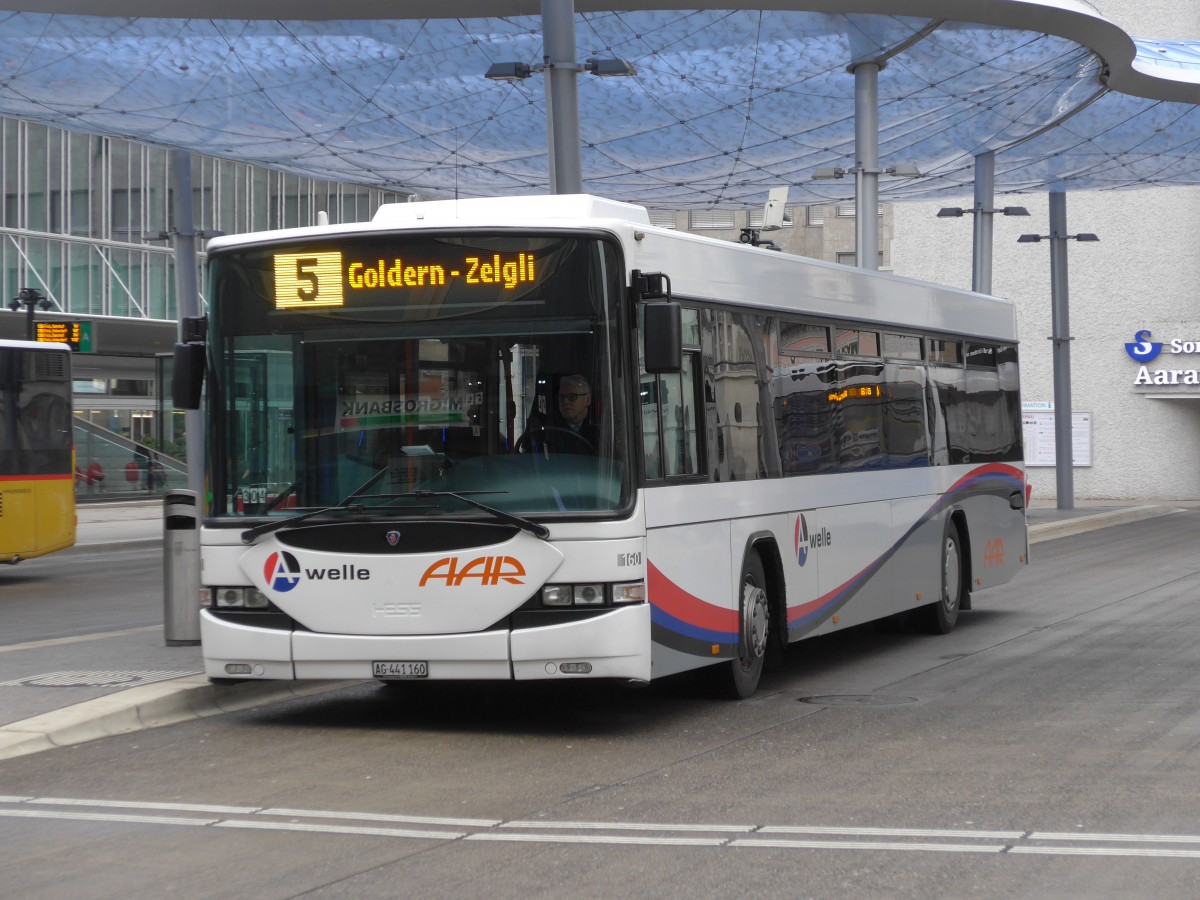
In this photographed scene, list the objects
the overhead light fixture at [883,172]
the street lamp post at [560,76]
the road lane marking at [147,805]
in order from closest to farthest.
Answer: the road lane marking at [147,805] → the street lamp post at [560,76] → the overhead light fixture at [883,172]

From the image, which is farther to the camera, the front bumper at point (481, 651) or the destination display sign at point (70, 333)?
the destination display sign at point (70, 333)

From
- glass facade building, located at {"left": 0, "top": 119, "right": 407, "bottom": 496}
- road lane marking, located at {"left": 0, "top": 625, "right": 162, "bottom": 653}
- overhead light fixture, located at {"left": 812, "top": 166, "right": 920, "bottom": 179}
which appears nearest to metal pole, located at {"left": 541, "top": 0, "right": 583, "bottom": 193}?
road lane marking, located at {"left": 0, "top": 625, "right": 162, "bottom": 653}

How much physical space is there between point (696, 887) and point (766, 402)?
598 centimetres

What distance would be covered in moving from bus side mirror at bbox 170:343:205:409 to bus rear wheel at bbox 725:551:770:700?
3.58 metres

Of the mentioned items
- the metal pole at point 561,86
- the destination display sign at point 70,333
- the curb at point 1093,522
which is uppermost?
the metal pole at point 561,86

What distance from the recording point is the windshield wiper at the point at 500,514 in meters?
9.77

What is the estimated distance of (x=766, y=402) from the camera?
12062mm

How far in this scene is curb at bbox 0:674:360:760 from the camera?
9.83 meters

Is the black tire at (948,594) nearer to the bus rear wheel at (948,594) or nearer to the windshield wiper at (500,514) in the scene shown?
the bus rear wheel at (948,594)

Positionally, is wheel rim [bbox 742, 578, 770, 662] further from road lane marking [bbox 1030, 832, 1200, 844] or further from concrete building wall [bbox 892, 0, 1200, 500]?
concrete building wall [bbox 892, 0, 1200, 500]

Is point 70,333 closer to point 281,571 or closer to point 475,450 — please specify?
point 281,571

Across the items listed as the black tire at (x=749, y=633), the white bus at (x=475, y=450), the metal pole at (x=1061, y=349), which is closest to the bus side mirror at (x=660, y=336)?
the white bus at (x=475, y=450)

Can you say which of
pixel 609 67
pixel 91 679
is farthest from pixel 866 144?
pixel 91 679

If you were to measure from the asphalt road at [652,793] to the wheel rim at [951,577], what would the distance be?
2665mm
